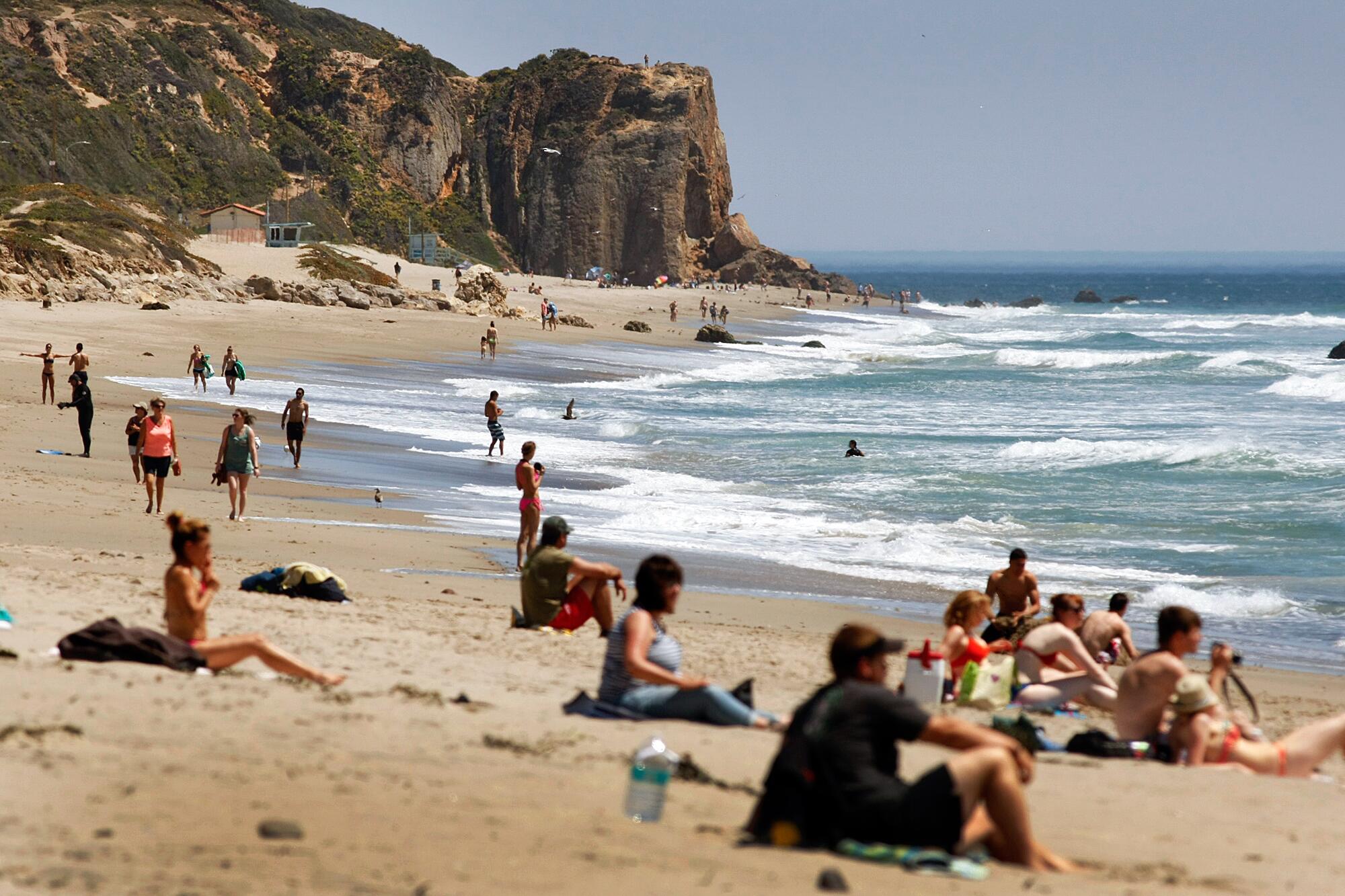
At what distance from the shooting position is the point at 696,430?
84.4 ft

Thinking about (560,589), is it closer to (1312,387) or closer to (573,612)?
(573,612)

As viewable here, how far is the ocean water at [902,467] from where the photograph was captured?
1373 cm

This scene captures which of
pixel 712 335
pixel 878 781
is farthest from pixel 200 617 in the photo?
pixel 712 335

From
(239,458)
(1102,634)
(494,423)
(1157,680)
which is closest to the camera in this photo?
(1157,680)

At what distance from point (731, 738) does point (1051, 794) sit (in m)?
1.32

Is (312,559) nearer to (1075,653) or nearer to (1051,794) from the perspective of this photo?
(1075,653)

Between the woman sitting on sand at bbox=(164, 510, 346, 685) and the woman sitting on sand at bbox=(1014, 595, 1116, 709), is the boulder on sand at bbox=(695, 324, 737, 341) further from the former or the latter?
the woman sitting on sand at bbox=(164, 510, 346, 685)

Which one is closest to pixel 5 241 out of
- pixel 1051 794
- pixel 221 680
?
pixel 221 680

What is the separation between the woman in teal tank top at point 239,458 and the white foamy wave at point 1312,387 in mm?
28729

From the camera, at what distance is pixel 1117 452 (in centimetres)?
2302

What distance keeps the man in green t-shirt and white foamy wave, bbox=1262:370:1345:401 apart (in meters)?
30.0

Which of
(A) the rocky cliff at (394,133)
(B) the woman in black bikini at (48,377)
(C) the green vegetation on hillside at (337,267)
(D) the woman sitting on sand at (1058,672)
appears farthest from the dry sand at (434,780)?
(A) the rocky cliff at (394,133)

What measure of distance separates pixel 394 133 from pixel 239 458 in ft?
284

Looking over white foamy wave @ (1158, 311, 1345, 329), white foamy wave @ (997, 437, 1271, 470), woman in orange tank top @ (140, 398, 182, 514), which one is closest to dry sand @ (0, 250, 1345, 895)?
woman in orange tank top @ (140, 398, 182, 514)
